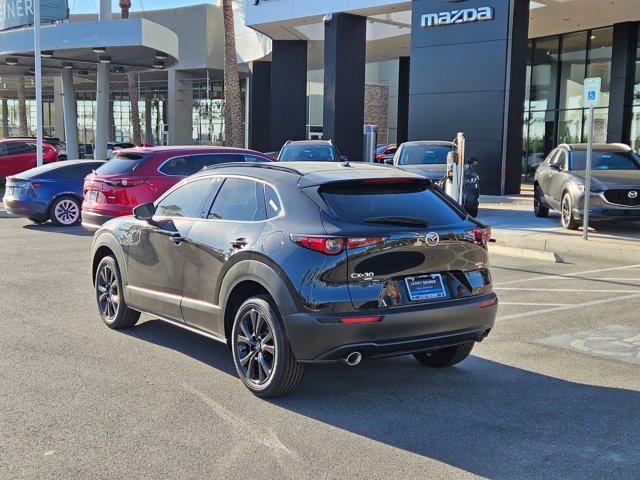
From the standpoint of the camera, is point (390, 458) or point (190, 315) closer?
point (390, 458)

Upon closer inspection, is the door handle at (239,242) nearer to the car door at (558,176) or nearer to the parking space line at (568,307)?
the parking space line at (568,307)

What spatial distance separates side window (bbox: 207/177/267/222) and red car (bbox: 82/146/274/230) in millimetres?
6422

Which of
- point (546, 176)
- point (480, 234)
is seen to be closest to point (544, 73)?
point (546, 176)

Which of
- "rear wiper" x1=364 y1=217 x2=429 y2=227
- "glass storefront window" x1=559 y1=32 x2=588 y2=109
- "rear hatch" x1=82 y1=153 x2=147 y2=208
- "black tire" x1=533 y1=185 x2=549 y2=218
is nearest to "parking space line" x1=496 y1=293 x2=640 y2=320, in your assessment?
"rear wiper" x1=364 y1=217 x2=429 y2=227

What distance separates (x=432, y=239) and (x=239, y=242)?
144 centimetres

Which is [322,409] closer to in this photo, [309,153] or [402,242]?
[402,242]

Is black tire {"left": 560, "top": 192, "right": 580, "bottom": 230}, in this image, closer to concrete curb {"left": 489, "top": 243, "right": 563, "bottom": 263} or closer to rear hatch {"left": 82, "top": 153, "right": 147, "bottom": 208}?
concrete curb {"left": 489, "top": 243, "right": 563, "bottom": 263}

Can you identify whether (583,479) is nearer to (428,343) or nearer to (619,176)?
(428,343)

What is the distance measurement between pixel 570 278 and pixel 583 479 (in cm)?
667

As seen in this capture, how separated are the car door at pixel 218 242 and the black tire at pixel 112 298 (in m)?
1.32

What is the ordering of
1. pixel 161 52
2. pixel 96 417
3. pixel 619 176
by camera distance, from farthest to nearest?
pixel 161 52
pixel 619 176
pixel 96 417

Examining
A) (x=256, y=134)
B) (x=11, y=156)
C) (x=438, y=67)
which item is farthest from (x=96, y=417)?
(x=256, y=134)

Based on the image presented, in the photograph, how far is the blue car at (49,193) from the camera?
16.5m

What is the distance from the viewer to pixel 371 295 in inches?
195
